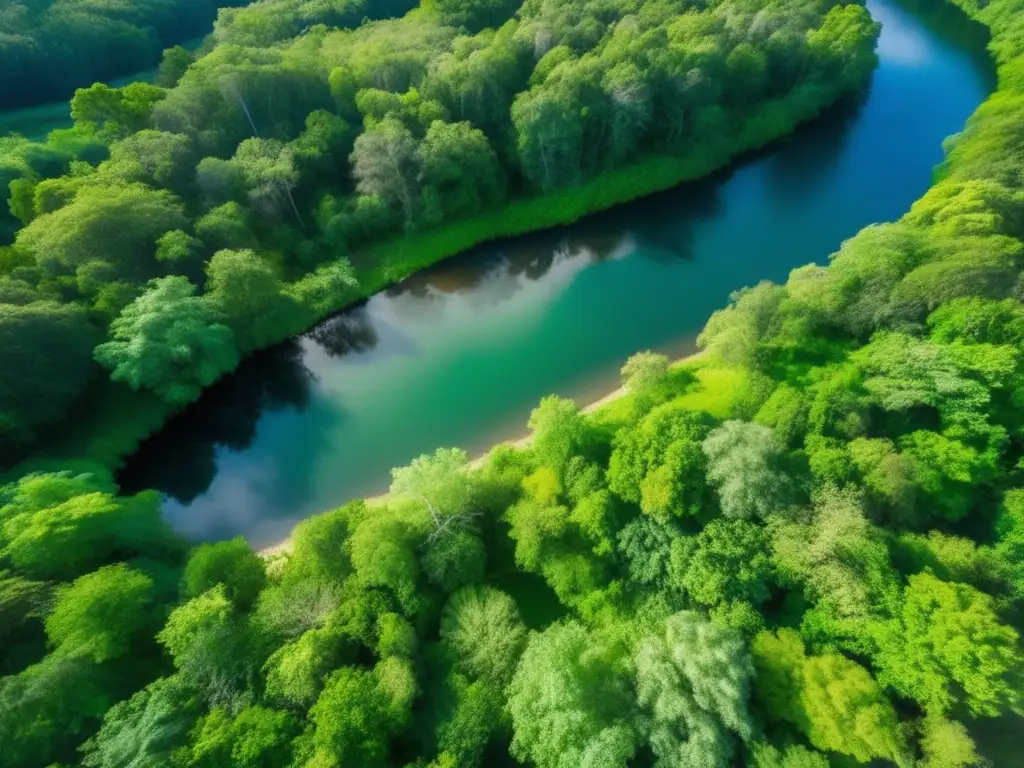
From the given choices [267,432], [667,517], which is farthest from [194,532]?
[667,517]

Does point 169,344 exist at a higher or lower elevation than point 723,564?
higher

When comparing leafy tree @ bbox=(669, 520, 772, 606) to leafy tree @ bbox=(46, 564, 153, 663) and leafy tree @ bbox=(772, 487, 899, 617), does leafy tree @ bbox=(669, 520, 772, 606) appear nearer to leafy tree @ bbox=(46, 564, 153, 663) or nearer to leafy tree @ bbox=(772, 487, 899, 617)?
leafy tree @ bbox=(772, 487, 899, 617)

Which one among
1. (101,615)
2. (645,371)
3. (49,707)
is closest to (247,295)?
(101,615)

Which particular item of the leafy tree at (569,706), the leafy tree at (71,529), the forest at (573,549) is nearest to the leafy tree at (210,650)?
the forest at (573,549)

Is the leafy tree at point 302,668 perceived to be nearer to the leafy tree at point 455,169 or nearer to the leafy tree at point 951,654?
the leafy tree at point 951,654

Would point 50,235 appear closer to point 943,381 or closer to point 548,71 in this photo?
point 548,71

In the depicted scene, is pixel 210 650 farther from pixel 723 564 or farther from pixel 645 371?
pixel 645 371
